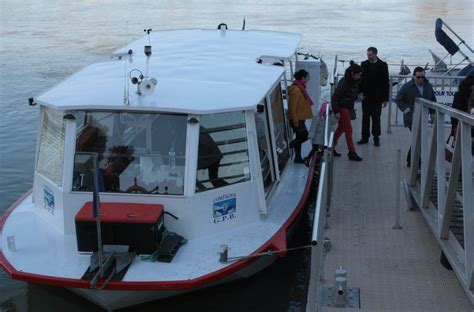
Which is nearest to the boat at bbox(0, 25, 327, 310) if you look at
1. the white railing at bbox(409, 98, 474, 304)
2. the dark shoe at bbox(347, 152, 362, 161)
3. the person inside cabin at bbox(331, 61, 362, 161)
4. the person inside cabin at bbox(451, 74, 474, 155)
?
the white railing at bbox(409, 98, 474, 304)

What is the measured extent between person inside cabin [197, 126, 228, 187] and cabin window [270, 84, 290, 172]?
1444 millimetres

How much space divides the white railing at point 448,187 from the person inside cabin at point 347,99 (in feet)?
5.27

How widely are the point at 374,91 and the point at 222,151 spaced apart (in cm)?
361

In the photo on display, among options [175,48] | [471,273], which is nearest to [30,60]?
[175,48]

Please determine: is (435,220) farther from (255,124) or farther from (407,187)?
(255,124)

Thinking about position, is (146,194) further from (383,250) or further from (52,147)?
(383,250)

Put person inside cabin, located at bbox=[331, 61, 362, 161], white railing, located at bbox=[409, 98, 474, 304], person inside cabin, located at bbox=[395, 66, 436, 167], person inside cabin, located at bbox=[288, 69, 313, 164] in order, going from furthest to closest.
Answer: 1. person inside cabin, located at bbox=[395, 66, 436, 167]
2. person inside cabin, located at bbox=[331, 61, 362, 161]
3. person inside cabin, located at bbox=[288, 69, 313, 164]
4. white railing, located at bbox=[409, 98, 474, 304]

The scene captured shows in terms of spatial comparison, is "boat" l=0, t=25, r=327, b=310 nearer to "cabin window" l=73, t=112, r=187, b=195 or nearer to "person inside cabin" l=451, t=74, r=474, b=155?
"cabin window" l=73, t=112, r=187, b=195

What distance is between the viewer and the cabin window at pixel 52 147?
6.83 metres

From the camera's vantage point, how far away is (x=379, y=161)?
9.07 meters

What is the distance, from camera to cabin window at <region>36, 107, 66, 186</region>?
269 inches

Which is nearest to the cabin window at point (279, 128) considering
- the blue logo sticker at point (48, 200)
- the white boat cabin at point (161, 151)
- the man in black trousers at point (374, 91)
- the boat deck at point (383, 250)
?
the boat deck at point (383, 250)

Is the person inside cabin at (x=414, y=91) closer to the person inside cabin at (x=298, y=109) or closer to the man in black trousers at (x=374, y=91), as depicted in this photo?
the man in black trousers at (x=374, y=91)

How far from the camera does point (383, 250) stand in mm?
6277
